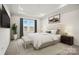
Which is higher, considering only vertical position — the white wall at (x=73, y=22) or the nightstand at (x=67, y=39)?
the white wall at (x=73, y=22)

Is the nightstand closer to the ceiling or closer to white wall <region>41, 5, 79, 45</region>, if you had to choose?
white wall <region>41, 5, 79, 45</region>

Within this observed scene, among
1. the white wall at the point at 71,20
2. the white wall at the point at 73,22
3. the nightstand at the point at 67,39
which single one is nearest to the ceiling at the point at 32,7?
the white wall at the point at 71,20

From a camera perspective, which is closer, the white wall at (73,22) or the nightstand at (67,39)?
the white wall at (73,22)

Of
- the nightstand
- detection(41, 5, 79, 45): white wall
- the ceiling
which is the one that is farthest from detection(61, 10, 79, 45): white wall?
the ceiling

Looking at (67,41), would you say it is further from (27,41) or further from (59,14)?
(27,41)

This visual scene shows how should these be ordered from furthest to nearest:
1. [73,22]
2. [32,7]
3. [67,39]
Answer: [67,39] < [73,22] < [32,7]

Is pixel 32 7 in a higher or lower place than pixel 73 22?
higher

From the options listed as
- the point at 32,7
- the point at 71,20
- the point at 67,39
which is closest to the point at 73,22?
the point at 71,20

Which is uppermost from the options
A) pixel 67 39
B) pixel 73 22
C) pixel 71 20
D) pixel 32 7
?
pixel 32 7

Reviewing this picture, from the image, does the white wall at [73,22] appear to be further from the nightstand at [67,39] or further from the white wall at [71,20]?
the nightstand at [67,39]

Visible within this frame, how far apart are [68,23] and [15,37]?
358cm

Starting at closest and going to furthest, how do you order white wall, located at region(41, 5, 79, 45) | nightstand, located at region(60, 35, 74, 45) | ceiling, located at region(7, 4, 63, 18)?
ceiling, located at region(7, 4, 63, 18) < white wall, located at region(41, 5, 79, 45) < nightstand, located at region(60, 35, 74, 45)

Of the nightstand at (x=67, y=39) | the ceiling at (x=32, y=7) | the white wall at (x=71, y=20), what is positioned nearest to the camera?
the ceiling at (x=32, y=7)

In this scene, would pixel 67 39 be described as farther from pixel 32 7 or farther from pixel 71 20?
pixel 32 7
